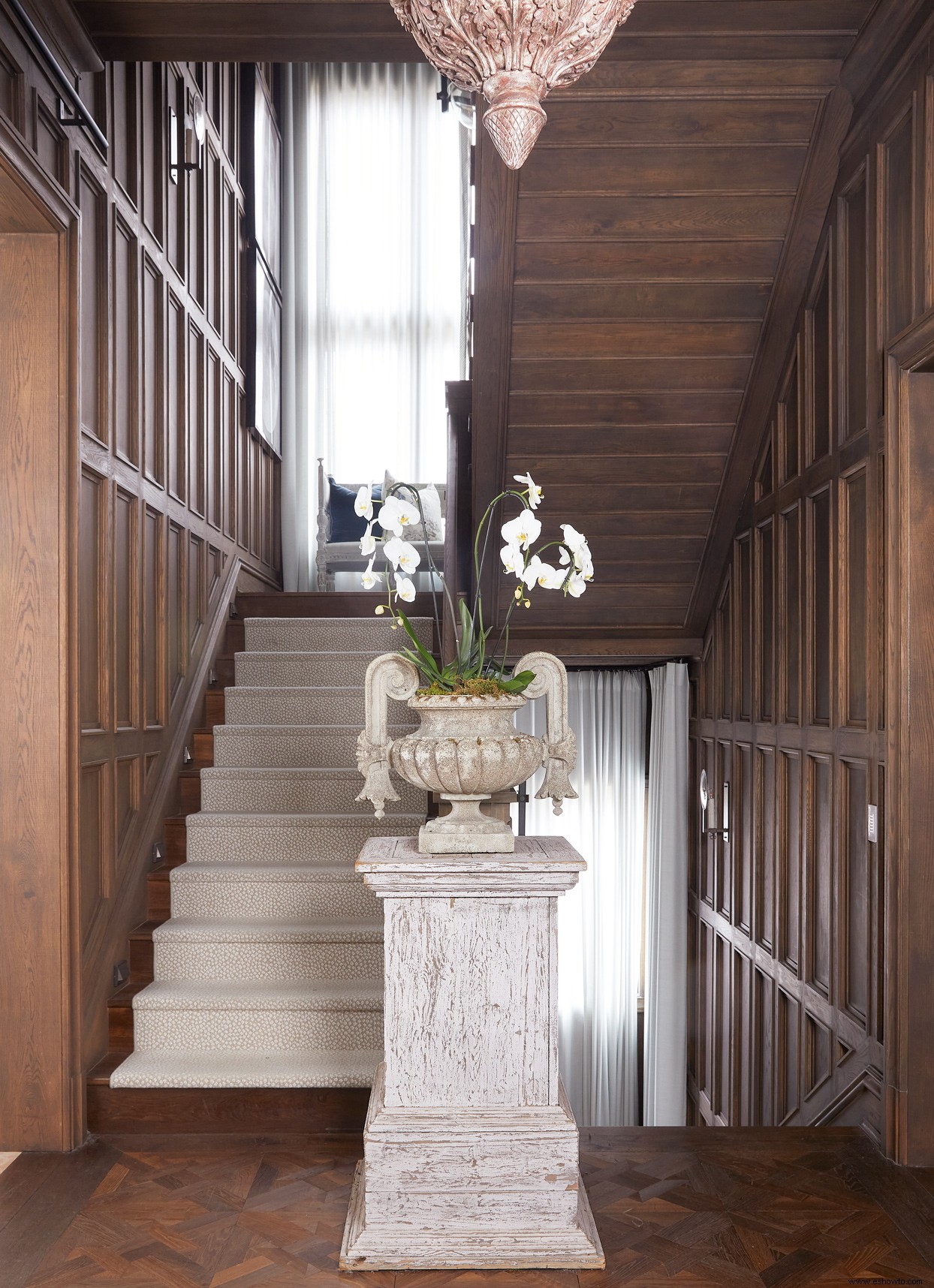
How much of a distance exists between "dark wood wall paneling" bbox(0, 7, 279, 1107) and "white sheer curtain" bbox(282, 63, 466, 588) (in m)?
2.24

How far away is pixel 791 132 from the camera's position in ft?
11.2

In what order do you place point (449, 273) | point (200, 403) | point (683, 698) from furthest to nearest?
1. point (449, 273)
2. point (683, 698)
3. point (200, 403)

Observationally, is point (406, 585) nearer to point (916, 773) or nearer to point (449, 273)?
point (916, 773)

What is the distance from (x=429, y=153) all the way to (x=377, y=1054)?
6680mm

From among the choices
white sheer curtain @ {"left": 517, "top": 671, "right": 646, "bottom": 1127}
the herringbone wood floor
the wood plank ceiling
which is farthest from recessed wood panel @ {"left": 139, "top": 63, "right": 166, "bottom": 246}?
white sheer curtain @ {"left": 517, "top": 671, "right": 646, "bottom": 1127}

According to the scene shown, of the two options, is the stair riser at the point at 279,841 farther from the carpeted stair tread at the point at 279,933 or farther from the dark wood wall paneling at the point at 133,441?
the carpeted stair tread at the point at 279,933

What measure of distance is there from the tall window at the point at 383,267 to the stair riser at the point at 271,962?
4686 millimetres

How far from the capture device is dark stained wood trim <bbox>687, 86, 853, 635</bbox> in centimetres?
340

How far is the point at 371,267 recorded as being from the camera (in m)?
7.90

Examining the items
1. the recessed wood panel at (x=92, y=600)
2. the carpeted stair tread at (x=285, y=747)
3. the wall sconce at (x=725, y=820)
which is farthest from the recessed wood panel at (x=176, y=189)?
the wall sconce at (x=725, y=820)

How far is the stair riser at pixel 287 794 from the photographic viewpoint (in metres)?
4.26

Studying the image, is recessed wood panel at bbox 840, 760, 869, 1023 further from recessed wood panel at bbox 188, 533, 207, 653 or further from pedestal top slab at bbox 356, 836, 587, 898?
recessed wood panel at bbox 188, 533, 207, 653

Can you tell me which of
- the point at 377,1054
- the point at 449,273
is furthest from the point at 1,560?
the point at 449,273

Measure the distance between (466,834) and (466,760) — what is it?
18 centimetres
